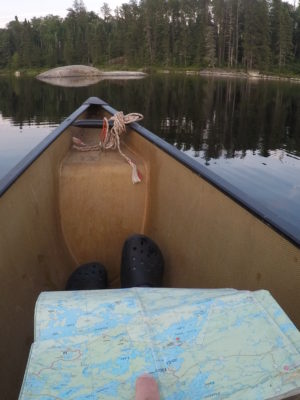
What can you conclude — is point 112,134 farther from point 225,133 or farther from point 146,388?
point 225,133

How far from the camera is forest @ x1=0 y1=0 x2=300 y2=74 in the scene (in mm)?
66250

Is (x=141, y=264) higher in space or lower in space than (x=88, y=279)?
higher

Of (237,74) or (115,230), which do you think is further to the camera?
(237,74)

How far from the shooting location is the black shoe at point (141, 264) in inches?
113

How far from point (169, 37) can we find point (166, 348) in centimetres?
8475

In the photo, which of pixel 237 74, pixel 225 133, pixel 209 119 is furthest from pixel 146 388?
pixel 237 74

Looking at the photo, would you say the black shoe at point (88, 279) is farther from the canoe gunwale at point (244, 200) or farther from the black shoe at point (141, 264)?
the canoe gunwale at point (244, 200)

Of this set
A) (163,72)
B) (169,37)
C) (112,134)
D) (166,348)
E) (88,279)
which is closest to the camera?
(166,348)

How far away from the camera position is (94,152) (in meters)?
4.53

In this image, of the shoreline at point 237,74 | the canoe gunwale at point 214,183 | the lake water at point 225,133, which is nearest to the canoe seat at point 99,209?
the canoe gunwale at point 214,183

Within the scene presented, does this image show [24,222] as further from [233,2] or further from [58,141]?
[233,2]

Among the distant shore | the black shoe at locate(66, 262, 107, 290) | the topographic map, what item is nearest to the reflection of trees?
the black shoe at locate(66, 262, 107, 290)

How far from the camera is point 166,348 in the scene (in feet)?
4.26

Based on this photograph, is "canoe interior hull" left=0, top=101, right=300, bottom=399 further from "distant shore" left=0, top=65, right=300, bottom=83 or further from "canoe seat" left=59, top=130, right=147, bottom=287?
"distant shore" left=0, top=65, right=300, bottom=83
